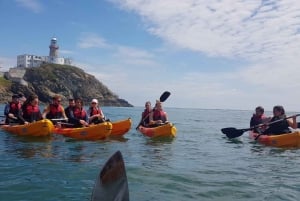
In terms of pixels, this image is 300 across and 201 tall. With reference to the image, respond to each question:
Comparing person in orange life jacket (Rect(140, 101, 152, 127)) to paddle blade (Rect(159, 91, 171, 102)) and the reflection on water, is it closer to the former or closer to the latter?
paddle blade (Rect(159, 91, 171, 102))

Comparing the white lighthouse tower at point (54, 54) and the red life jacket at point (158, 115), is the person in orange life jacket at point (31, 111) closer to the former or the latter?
the red life jacket at point (158, 115)

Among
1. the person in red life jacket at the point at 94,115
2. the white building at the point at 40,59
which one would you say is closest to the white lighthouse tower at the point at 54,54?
the white building at the point at 40,59

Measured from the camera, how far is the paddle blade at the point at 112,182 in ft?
14.3

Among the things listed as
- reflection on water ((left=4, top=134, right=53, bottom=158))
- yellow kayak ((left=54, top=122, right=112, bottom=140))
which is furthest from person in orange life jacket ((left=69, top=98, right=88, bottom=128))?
reflection on water ((left=4, top=134, right=53, bottom=158))

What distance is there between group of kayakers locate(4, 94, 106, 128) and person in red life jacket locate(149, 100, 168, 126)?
2.66 meters

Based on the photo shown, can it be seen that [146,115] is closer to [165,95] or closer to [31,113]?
[165,95]

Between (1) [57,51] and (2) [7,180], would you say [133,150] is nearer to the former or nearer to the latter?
(2) [7,180]

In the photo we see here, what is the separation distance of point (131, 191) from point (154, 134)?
9.47m

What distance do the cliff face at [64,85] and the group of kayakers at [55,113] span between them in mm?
76830

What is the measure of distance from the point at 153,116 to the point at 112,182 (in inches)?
534

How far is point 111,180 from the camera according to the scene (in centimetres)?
466

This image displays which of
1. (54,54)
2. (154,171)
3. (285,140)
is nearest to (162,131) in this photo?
(285,140)

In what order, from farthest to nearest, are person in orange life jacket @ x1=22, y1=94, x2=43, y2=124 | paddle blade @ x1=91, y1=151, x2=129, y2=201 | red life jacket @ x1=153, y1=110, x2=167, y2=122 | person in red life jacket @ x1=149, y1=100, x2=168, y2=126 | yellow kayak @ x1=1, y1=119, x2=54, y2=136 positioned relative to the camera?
red life jacket @ x1=153, y1=110, x2=167, y2=122
person in red life jacket @ x1=149, y1=100, x2=168, y2=126
person in orange life jacket @ x1=22, y1=94, x2=43, y2=124
yellow kayak @ x1=1, y1=119, x2=54, y2=136
paddle blade @ x1=91, y1=151, x2=129, y2=201

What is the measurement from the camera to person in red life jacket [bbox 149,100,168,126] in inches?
695
